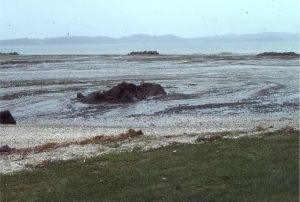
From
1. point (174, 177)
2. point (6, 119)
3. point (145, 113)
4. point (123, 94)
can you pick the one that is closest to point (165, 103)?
point (123, 94)

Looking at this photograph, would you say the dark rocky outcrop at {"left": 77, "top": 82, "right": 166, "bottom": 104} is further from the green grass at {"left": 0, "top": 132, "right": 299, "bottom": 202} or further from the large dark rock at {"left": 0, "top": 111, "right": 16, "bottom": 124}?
the green grass at {"left": 0, "top": 132, "right": 299, "bottom": 202}

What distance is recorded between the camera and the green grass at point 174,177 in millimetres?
8234

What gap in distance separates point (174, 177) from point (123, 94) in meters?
22.6

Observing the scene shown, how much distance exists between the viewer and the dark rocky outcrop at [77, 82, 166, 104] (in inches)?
1225

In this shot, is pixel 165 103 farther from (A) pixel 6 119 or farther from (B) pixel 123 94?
(A) pixel 6 119

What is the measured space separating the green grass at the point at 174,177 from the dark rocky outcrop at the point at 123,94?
1926 cm

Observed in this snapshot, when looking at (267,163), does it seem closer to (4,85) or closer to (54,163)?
(54,163)

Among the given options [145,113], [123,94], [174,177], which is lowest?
[145,113]

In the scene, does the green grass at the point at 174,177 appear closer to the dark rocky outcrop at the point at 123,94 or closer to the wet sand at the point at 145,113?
the wet sand at the point at 145,113

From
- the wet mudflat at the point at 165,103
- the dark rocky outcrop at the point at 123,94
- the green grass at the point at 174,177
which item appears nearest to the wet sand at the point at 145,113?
the wet mudflat at the point at 165,103

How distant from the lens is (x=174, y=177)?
924 centimetres

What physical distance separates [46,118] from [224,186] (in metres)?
18.2

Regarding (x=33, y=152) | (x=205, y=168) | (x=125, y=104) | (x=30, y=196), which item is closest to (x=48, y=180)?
(x=30, y=196)

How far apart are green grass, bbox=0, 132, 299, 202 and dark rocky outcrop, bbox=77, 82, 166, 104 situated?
63.2 feet
